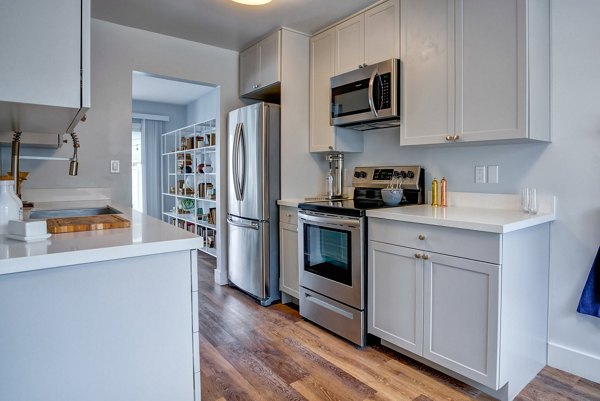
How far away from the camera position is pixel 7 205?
1.32 metres

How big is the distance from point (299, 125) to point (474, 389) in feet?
7.65

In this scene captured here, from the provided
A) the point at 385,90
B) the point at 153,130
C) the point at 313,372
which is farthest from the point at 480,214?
the point at 153,130

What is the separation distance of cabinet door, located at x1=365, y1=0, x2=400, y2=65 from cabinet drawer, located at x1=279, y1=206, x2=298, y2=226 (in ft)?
4.20

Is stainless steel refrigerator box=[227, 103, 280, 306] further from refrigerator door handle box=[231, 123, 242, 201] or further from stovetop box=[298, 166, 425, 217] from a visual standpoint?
stovetop box=[298, 166, 425, 217]

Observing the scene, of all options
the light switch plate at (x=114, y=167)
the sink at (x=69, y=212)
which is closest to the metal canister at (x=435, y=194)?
the sink at (x=69, y=212)

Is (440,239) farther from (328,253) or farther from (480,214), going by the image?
(328,253)

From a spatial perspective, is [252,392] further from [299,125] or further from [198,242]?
[299,125]

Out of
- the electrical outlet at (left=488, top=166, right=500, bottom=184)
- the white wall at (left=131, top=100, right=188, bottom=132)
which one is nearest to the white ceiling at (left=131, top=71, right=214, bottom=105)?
the white wall at (left=131, top=100, right=188, bottom=132)

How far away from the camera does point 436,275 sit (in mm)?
1963

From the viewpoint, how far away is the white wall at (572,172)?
198cm

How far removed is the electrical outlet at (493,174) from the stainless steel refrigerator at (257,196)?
165 cm

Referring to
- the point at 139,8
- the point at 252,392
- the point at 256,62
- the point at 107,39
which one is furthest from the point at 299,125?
the point at 252,392

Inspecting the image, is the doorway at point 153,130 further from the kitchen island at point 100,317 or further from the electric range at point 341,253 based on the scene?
the kitchen island at point 100,317

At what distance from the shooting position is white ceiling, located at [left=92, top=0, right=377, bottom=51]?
271 centimetres
